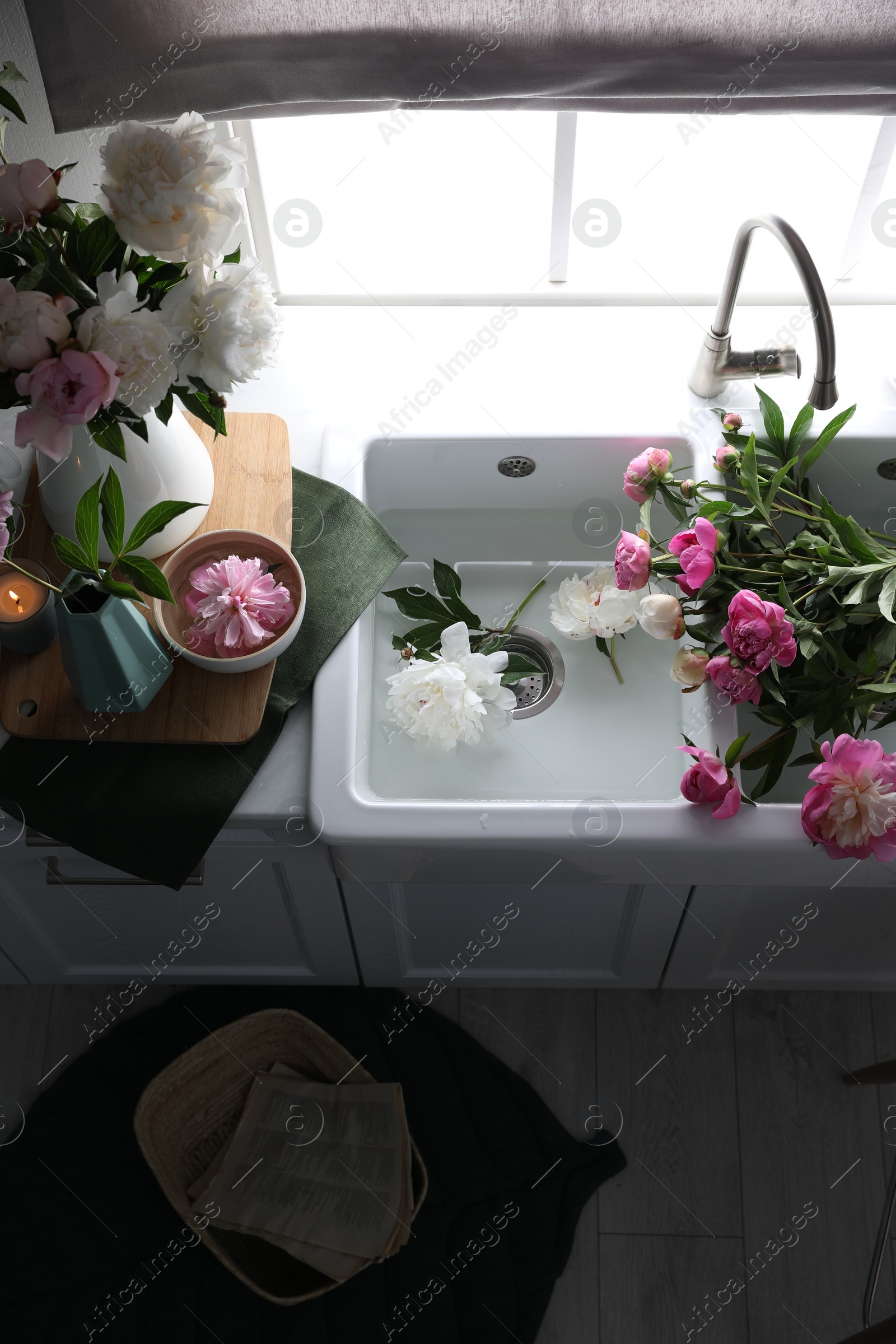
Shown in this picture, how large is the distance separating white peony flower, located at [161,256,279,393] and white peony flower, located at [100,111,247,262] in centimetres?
3

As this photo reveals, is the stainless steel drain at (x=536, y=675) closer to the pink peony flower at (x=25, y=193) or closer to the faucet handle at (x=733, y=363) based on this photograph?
the faucet handle at (x=733, y=363)

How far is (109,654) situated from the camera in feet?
3.05

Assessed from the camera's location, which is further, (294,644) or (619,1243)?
(619,1243)

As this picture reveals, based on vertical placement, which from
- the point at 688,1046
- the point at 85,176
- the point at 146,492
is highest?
the point at 85,176

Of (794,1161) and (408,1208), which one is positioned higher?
(408,1208)

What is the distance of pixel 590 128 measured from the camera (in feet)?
8.54

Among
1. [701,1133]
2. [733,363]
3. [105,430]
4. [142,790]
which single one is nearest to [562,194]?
[733,363]

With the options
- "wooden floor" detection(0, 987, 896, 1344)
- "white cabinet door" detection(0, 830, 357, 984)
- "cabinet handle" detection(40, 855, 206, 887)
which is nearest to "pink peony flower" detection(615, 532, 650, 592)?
"white cabinet door" detection(0, 830, 357, 984)

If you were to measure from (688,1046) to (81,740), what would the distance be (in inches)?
43.0

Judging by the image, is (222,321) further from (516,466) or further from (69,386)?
(516,466)

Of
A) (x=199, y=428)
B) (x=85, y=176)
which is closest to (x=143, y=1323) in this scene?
(x=199, y=428)

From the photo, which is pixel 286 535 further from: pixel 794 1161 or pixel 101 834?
pixel 794 1161

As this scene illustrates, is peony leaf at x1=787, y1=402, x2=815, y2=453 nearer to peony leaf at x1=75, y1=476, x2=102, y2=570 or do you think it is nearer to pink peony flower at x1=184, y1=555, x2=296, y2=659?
pink peony flower at x1=184, y1=555, x2=296, y2=659

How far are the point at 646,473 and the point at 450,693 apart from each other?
323mm
